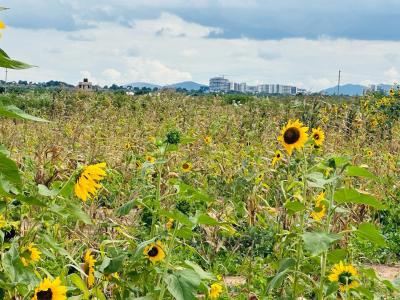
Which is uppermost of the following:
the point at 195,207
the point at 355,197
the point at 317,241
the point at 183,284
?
the point at 355,197

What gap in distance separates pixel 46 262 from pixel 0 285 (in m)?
2.21

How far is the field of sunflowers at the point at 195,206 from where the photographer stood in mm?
2146

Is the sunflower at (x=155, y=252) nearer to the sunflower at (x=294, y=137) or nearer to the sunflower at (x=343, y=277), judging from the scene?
the sunflower at (x=343, y=277)

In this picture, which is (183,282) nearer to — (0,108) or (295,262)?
(295,262)

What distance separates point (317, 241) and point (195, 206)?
138 inches

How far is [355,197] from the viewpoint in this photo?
2.22 meters

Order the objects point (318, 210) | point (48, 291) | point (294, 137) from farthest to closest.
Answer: point (294, 137) < point (318, 210) < point (48, 291)

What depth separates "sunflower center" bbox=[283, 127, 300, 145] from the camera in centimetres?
302

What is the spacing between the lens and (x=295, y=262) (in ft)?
7.57

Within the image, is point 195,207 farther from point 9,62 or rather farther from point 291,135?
point 9,62

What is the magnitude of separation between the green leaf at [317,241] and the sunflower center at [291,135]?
93 centimetres

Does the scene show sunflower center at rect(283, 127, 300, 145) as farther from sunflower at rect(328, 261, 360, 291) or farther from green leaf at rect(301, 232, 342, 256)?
green leaf at rect(301, 232, 342, 256)

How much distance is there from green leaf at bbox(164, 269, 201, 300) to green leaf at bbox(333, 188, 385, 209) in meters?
0.56

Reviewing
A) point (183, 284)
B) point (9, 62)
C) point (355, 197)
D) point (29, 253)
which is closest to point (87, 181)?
point (29, 253)
